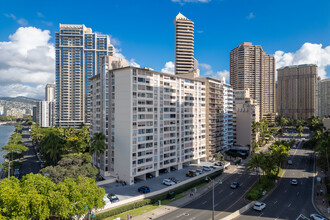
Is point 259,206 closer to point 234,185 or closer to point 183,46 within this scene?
point 234,185

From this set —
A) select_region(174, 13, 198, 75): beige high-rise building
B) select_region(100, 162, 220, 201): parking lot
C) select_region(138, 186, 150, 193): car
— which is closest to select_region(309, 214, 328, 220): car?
A: select_region(100, 162, 220, 201): parking lot

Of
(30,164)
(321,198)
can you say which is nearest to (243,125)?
(321,198)

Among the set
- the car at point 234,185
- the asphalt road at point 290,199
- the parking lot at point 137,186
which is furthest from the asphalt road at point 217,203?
the parking lot at point 137,186

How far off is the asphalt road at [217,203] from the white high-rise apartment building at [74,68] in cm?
15087

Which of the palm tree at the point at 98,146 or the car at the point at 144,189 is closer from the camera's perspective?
the car at the point at 144,189

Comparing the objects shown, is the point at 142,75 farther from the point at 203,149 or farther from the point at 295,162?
the point at 295,162

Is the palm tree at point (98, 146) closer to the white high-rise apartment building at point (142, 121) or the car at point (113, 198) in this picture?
the white high-rise apartment building at point (142, 121)

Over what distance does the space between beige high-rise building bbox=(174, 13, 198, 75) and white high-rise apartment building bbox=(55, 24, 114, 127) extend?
240ft

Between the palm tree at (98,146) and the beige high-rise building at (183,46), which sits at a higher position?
the beige high-rise building at (183,46)

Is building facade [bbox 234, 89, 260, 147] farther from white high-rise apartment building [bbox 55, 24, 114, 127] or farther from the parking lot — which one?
white high-rise apartment building [bbox 55, 24, 114, 127]

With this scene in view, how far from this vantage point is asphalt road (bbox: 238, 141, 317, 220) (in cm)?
4772

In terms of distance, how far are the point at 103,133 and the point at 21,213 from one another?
42.0 m

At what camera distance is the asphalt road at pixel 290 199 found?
47.7 m

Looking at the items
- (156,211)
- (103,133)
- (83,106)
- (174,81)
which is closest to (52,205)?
(156,211)
